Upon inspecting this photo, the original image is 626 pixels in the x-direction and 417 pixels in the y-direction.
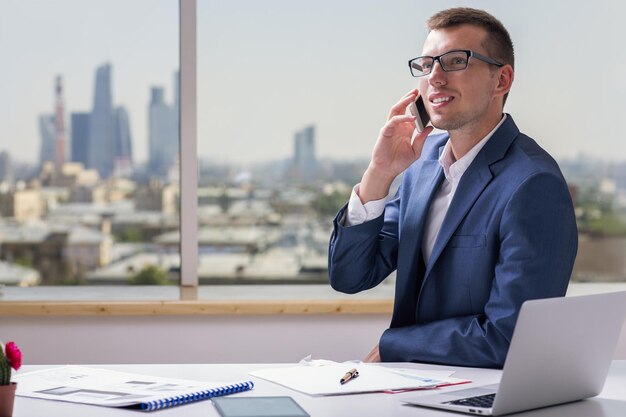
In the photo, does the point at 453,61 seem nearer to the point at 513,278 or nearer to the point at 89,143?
the point at 513,278

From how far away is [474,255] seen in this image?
234cm

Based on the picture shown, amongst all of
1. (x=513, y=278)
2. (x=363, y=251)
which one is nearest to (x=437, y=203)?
(x=363, y=251)

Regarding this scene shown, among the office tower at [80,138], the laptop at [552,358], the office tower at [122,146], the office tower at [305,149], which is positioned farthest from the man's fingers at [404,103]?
the office tower at [80,138]

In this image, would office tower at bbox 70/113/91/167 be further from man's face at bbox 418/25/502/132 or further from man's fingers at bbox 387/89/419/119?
man's face at bbox 418/25/502/132

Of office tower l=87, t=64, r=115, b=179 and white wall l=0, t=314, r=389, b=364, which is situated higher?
office tower l=87, t=64, r=115, b=179

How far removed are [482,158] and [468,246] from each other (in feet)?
0.83

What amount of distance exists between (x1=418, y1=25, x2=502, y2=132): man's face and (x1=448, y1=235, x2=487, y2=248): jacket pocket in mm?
305

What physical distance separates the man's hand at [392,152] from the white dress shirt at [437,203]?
0.08ft

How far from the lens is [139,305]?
3514 mm

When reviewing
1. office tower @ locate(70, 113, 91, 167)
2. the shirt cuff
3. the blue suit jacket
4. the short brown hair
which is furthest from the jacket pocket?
office tower @ locate(70, 113, 91, 167)

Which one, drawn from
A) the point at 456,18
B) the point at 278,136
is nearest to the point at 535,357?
the point at 456,18

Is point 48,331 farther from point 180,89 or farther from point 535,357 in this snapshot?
point 535,357

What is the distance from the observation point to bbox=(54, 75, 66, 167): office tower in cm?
375

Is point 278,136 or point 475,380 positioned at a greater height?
point 278,136
